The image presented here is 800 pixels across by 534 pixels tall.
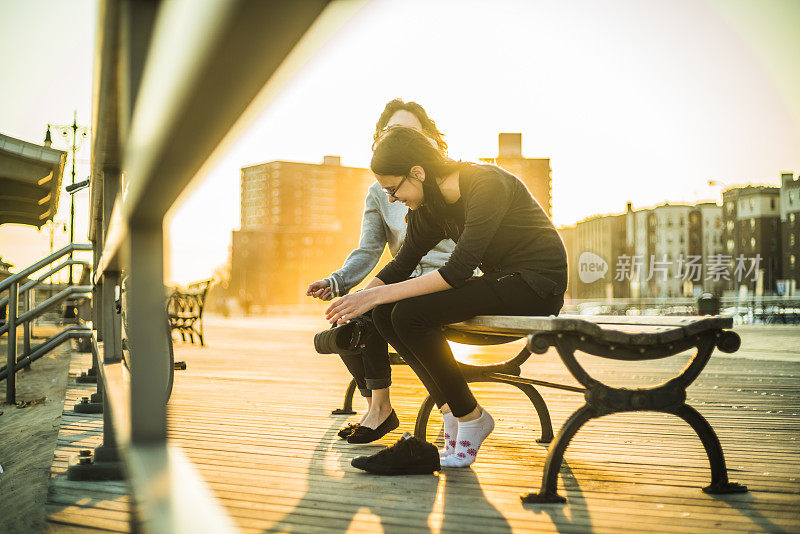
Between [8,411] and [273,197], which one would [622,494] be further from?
[273,197]

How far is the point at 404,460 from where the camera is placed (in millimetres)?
2346

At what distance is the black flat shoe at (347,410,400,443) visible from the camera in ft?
9.57

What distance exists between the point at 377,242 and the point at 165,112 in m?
3.04

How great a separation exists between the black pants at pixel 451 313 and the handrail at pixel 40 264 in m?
3.37

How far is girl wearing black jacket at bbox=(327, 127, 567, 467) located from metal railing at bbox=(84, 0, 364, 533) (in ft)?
3.82

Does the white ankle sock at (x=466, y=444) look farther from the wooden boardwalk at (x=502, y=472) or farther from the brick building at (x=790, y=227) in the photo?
the brick building at (x=790, y=227)

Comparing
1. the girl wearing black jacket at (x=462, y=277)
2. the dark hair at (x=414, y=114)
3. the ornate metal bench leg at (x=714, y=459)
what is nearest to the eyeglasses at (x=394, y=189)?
the girl wearing black jacket at (x=462, y=277)

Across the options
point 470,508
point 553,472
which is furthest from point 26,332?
point 553,472

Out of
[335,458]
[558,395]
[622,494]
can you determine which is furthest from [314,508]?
[558,395]

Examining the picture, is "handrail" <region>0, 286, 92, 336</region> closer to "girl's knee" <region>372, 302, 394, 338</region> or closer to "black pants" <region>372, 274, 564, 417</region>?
"girl's knee" <region>372, 302, 394, 338</region>

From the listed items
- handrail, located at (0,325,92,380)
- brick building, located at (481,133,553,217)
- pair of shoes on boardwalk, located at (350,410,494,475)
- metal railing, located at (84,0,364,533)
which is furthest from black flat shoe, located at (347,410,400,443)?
brick building, located at (481,133,553,217)

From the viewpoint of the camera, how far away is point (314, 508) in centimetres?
191

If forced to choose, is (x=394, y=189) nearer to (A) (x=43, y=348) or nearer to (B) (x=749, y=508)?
(B) (x=749, y=508)

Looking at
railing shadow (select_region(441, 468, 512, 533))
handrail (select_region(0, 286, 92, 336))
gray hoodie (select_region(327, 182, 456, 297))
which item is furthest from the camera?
handrail (select_region(0, 286, 92, 336))
